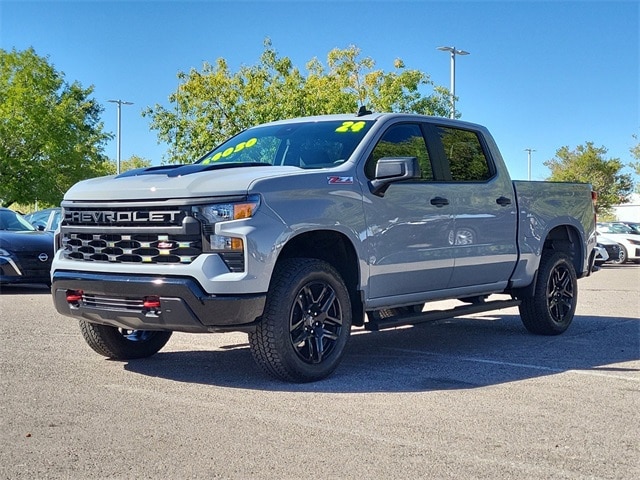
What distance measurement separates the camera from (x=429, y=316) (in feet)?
23.0

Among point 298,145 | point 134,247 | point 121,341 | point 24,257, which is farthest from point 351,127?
point 24,257

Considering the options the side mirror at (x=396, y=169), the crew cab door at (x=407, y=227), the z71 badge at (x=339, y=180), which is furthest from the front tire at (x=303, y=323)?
the side mirror at (x=396, y=169)

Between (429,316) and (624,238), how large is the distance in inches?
831

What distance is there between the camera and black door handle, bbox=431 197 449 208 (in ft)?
23.1

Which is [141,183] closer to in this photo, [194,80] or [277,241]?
[277,241]

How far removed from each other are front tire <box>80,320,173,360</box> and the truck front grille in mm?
747

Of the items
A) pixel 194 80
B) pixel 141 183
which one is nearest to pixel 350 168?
pixel 141 183

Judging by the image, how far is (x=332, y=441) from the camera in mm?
4457

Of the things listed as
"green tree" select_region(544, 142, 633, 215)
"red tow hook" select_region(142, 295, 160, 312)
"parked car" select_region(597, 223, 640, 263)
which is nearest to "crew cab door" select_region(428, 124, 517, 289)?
"red tow hook" select_region(142, 295, 160, 312)

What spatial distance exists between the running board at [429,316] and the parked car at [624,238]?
18.1 meters

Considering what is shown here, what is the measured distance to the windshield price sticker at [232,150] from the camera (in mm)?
7418

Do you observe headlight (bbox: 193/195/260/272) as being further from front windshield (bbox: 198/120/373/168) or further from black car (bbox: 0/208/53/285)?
black car (bbox: 0/208/53/285)

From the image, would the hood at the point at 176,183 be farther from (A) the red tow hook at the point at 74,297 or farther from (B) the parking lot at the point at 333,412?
(B) the parking lot at the point at 333,412

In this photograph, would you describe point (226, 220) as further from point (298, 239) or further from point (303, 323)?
point (303, 323)
